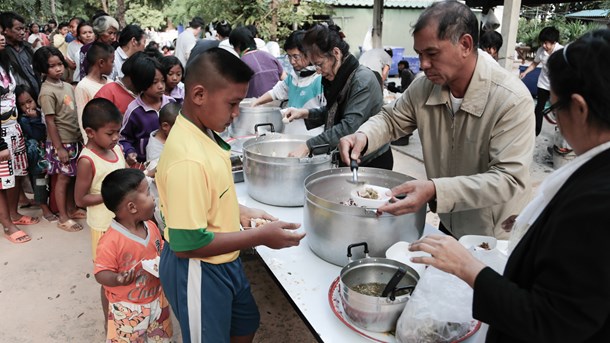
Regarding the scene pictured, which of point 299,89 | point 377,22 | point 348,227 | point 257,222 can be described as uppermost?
point 377,22

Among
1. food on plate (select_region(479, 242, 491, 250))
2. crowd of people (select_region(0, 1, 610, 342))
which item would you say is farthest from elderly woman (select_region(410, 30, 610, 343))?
food on plate (select_region(479, 242, 491, 250))

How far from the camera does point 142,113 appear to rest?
114 inches

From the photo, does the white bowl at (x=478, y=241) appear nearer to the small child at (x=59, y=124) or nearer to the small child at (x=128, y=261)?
the small child at (x=128, y=261)

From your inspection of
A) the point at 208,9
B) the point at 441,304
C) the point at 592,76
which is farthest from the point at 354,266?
the point at 208,9

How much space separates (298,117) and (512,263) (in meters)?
2.11

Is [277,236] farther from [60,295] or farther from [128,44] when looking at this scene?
[128,44]

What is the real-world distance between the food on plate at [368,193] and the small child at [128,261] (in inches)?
38.3

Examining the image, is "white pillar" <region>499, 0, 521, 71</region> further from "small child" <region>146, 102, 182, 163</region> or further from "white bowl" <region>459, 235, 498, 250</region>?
"white bowl" <region>459, 235, 498, 250</region>

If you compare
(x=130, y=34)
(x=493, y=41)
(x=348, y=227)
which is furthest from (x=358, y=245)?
(x=493, y=41)

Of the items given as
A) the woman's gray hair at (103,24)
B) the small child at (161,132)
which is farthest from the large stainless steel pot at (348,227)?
the woman's gray hair at (103,24)

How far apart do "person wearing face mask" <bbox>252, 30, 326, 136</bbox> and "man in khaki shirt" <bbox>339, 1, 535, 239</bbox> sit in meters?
1.14

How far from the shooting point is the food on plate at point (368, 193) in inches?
61.3

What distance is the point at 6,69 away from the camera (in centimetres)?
346

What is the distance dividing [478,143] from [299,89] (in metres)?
1.82
